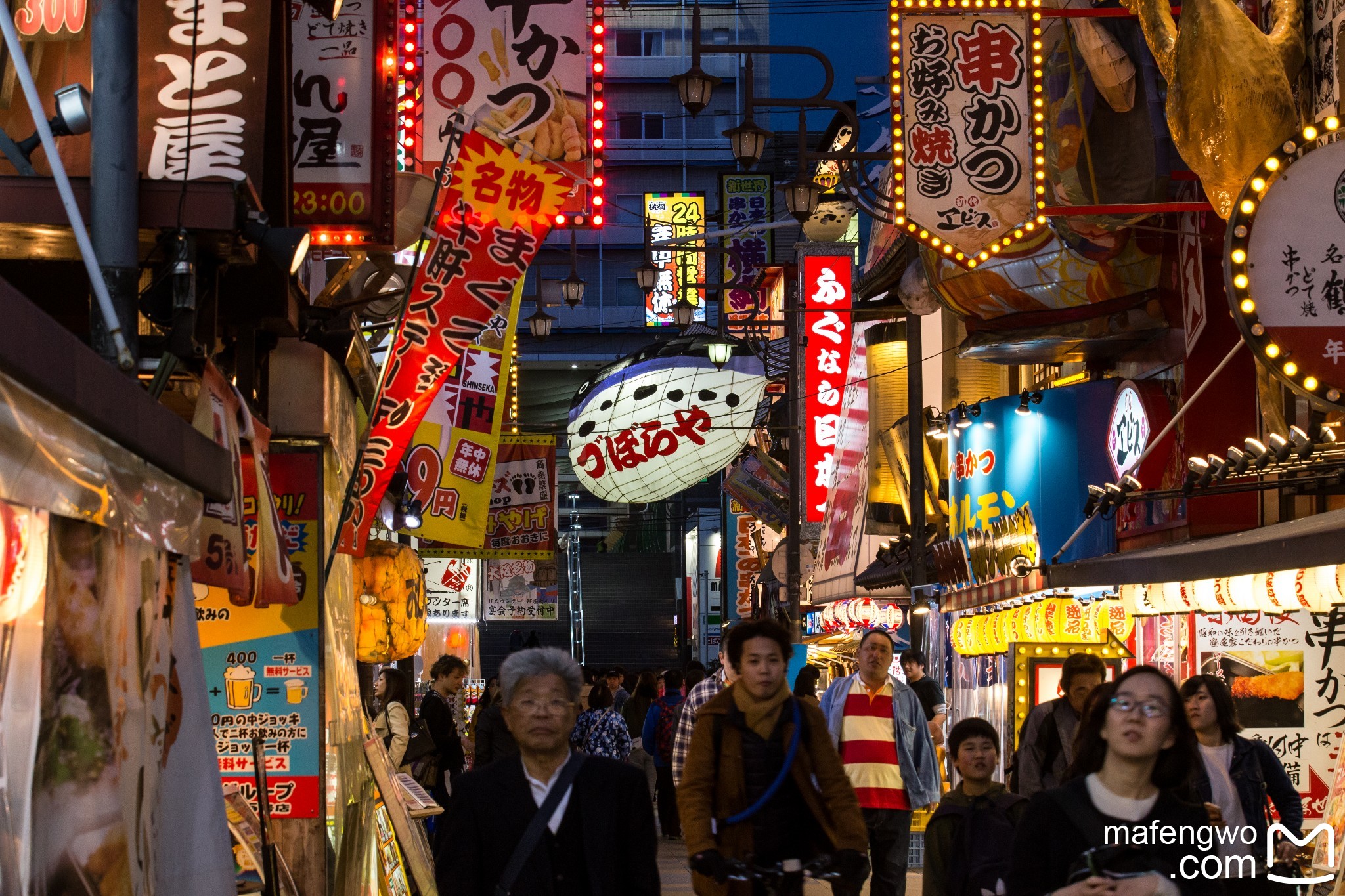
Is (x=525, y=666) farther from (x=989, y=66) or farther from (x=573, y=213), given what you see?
(x=989, y=66)

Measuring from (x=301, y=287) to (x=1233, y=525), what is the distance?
8.90 m

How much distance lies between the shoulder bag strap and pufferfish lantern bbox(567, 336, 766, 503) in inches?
527

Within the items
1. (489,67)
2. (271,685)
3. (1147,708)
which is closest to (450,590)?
(489,67)

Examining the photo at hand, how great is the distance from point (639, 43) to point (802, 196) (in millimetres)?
44522

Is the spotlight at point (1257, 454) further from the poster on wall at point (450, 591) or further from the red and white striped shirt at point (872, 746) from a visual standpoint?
the poster on wall at point (450, 591)

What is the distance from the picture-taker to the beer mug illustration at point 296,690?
32.4 feet

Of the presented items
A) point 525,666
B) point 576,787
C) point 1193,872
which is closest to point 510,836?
point 576,787

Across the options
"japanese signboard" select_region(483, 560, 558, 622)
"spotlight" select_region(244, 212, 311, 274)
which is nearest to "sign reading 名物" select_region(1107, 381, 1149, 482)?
"spotlight" select_region(244, 212, 311, 274)

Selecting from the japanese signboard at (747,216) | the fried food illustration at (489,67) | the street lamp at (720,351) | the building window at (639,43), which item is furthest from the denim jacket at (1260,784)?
the building window at (639,43)

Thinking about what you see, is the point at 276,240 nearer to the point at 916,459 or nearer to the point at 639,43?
the point at 916,459

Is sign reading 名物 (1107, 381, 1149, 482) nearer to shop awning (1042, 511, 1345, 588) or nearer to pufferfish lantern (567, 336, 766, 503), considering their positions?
shop awning (1042, 511, 1345, 588)

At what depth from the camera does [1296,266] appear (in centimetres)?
862

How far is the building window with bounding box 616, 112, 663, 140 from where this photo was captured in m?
61.8

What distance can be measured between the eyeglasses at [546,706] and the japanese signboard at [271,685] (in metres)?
4.70
